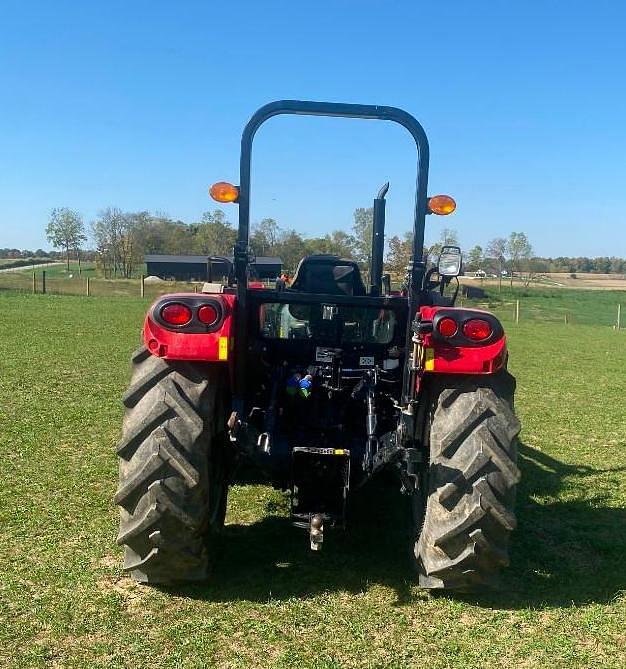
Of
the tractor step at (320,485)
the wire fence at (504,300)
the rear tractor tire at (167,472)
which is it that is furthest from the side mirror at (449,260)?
the wire fence at (504,300)

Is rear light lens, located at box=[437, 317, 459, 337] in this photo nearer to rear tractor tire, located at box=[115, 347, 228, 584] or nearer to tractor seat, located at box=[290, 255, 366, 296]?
tractor seat, located at box=[290, 255, 366, 296]

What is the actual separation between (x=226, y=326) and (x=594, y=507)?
382 centimetres

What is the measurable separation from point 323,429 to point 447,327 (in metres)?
1.13

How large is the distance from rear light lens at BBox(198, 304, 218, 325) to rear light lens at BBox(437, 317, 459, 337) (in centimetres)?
122

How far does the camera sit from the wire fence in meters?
36.6

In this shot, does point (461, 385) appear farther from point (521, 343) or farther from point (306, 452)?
point (521, 343)

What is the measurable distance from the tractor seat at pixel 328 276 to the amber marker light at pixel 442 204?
3.38 ft

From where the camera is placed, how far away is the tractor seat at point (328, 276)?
4914 mm

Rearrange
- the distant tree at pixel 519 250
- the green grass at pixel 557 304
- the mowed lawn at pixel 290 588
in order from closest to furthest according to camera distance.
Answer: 1. the mowed lawn at pixel 290 588
2. the green grass at pixel 557 304
3. the distant tree at pixel 519 250

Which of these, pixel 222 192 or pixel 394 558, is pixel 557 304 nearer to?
pixel 394 558

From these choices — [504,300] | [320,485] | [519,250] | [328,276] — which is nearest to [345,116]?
[328,276]

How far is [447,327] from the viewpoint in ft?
12.8

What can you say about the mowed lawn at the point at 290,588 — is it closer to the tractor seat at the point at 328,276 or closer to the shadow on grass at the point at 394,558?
the shadow on grass at the point at 394,558

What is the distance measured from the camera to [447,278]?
177 inches
